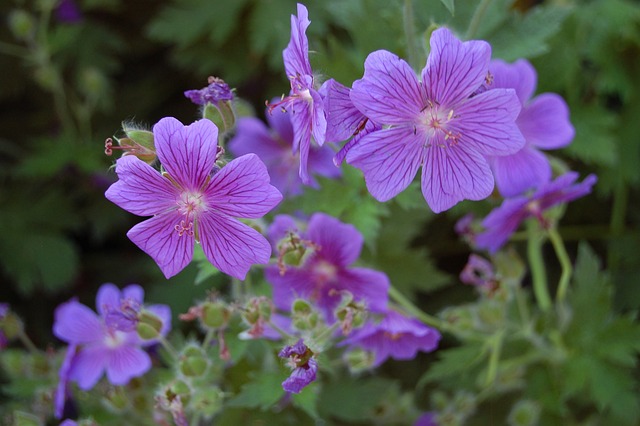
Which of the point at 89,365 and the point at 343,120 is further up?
the point at 343,120


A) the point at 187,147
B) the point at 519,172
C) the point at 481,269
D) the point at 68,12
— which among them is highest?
the point at 68,12

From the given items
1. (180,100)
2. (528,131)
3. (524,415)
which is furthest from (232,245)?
(180,100)

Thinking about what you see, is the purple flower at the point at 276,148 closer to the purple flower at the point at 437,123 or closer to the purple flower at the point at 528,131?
the purple flower at the point at 528,131

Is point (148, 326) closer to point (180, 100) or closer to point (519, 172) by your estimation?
point (519, 172)

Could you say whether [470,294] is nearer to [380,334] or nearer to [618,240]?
[618,240]

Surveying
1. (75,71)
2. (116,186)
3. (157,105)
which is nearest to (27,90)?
(75,71)

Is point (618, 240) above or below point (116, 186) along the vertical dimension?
below

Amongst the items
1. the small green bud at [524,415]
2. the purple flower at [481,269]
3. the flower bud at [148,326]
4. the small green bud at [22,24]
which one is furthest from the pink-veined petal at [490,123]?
the small green bud at [22,24]
